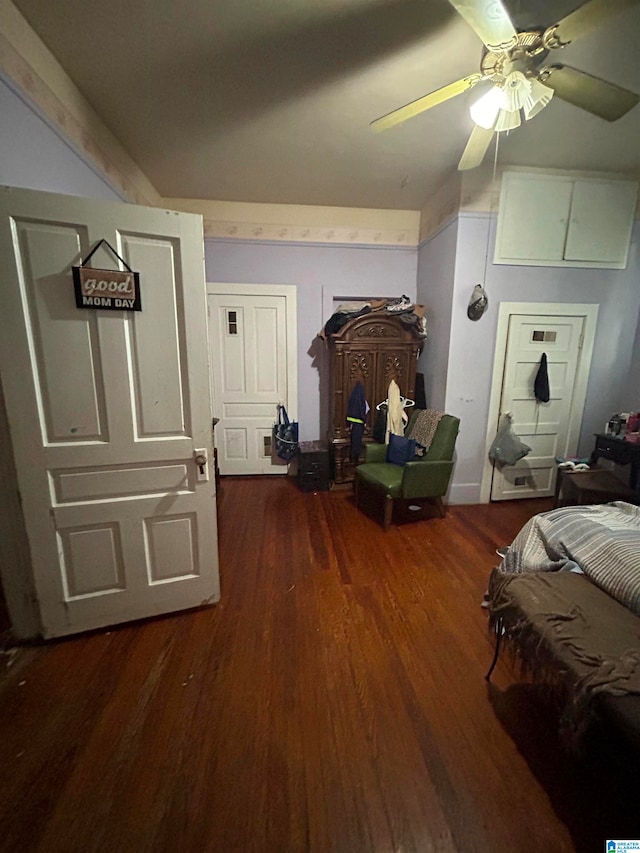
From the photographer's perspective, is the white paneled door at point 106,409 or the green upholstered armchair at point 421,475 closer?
the white paneled door at point 106,409

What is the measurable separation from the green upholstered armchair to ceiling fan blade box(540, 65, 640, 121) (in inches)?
76.0

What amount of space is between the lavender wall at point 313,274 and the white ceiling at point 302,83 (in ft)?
2.33

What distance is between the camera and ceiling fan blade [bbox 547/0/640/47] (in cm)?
107

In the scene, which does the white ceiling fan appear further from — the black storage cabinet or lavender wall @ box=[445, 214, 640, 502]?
the black storage cabinet

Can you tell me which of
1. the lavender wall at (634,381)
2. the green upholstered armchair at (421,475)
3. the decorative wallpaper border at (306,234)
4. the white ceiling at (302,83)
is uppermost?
the white ceiling at (302,83)

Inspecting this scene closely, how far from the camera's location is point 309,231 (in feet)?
11.7

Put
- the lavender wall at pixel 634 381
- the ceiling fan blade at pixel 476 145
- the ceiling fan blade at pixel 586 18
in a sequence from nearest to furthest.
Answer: the ceiling fan blade at pixel 586 18
the ceiling fan blade at pixel 476 145
the lavender wall at pixel 634 381

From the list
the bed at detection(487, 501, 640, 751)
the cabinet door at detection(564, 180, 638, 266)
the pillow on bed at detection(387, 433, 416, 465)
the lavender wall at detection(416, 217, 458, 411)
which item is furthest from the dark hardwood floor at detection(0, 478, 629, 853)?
the cabinet door at detection(564, 180, 638, 266)

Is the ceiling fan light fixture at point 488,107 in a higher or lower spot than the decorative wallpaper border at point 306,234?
lower

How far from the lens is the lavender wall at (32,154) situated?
1.45 metres

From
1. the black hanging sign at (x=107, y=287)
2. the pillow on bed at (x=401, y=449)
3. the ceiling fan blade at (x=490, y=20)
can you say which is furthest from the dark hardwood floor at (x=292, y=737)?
the ceiling fan blade at (x=490, y=20)

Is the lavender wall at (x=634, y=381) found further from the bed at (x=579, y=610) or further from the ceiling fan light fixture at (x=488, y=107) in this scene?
the ceiling fan light fixture at (x=488, y=107)

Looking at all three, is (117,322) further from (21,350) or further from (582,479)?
(582,479)

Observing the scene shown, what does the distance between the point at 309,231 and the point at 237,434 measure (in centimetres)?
236
